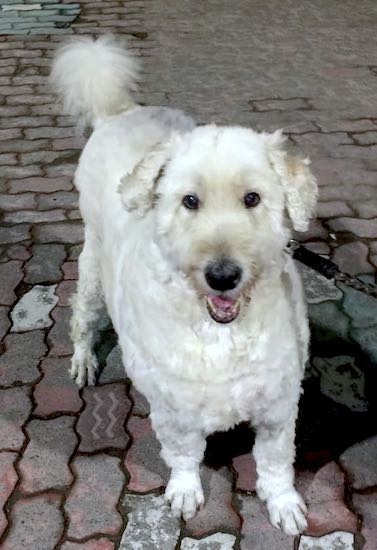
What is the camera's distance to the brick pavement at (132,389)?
288 centimetres

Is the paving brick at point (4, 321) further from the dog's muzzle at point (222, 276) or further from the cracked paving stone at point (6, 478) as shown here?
the dog's muzzle at point (222, 276)

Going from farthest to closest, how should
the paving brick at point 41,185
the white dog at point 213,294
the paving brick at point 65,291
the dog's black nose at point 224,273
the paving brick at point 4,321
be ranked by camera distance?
the paving brick at point 41,185
the paving brick at point 65,291
the paving brick at point 4,321
the white dog at point 213,294
the dog's black nose at point 224,273

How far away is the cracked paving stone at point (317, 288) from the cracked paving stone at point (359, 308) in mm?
69

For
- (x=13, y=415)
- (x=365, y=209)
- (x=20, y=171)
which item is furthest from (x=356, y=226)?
(x=20, y=171)

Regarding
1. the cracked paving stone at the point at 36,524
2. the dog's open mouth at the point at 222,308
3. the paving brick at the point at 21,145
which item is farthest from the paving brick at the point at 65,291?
the paving brick at the point at 21,145

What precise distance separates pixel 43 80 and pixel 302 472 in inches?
234

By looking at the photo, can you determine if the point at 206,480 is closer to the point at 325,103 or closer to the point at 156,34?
the point at 325,103

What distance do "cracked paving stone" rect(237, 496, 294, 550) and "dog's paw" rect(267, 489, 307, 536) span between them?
1.2 inches

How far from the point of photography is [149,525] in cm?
287

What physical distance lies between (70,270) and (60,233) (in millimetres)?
491

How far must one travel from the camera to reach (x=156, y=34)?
930cm

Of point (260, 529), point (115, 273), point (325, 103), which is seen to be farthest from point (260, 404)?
point (325, 103)

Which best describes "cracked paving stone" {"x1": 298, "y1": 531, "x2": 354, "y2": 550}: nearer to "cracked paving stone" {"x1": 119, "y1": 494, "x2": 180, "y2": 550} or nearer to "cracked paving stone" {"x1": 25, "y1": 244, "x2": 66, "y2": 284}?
"cracked paving stone" {"x1": 119, "y1": 494, "x2": 180, "y2": 550}

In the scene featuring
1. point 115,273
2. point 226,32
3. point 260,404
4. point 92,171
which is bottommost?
point 226,32
